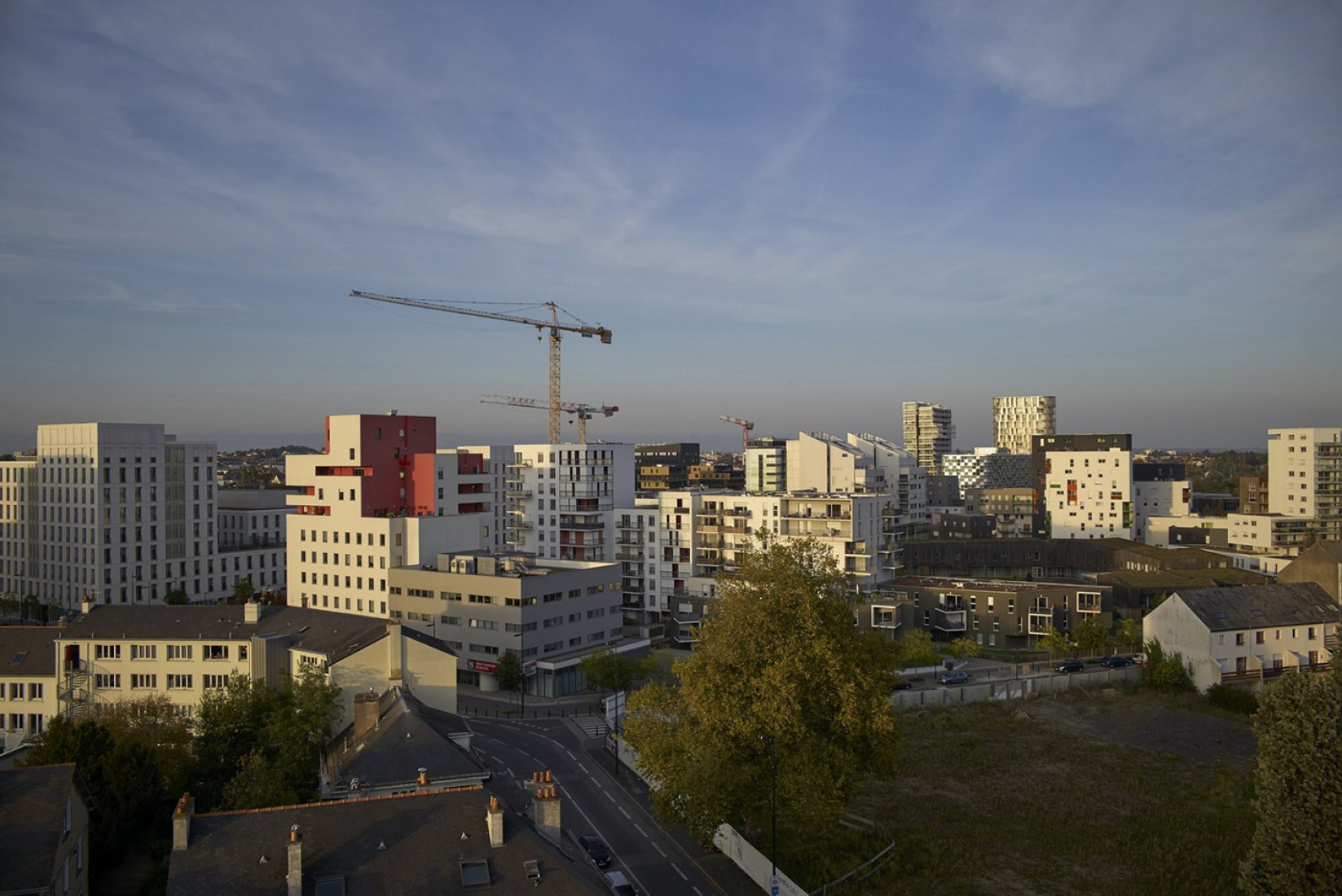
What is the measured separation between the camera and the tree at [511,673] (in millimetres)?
56969

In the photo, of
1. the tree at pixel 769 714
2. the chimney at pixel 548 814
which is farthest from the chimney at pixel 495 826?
the tree at pixel 769 714

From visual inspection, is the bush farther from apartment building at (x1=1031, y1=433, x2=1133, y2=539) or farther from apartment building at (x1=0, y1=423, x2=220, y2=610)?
apartment building at (x1=0, y1=423, x2=220, y2=610)

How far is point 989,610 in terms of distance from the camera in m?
75.1

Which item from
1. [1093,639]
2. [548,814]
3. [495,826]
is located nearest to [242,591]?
[548,814]

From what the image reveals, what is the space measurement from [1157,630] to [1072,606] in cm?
1356

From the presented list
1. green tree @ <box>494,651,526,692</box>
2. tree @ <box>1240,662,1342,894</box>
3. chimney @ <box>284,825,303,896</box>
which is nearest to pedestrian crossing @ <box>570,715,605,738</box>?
green tree @ <box>494,651,526,692</box>

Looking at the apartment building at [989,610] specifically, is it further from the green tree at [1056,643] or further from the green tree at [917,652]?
the green tree at [917,652]

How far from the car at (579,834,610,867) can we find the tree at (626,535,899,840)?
3323 mm

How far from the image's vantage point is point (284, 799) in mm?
31062

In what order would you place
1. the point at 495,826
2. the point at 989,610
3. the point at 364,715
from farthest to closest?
the point at 989,610
the point at 364,715
the point at 495,826

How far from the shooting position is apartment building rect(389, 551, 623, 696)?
59.1 metres

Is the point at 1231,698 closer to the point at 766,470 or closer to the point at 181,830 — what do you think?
the point at 181,830

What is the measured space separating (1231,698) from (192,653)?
188 ft

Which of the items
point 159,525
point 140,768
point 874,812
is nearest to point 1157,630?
point 874,812
